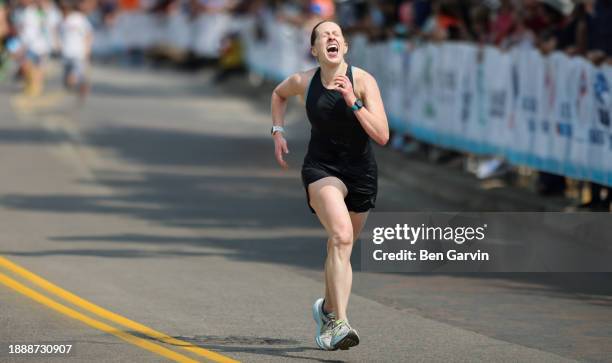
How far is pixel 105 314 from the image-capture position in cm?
1121

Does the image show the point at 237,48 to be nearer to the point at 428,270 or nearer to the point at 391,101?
the point at 391,101

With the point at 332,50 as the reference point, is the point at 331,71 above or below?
below

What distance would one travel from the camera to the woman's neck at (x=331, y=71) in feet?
32.0

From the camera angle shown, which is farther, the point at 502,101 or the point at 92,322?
the point at 502,101

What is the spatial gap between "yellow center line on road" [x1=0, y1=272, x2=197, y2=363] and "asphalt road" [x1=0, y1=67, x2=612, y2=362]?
0.07ft

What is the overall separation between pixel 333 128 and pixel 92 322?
7.07 ft

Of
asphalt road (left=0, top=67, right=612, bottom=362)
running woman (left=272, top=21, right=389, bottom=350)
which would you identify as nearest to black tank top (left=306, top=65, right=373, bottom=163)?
running woman (left=272, top=21, right=389, bottom=350)

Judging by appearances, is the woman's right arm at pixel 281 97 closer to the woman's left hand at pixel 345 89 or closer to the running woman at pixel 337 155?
the running woman at pixel 337 155

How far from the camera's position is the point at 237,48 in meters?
40.6

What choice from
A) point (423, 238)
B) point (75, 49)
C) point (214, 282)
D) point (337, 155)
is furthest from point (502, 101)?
point (75, 49)

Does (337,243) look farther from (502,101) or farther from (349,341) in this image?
(502,101)

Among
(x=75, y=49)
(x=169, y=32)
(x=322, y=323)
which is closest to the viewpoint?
(x=322, y=323)

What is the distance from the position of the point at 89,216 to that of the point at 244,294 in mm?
4907

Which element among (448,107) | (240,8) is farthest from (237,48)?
(448,107)
